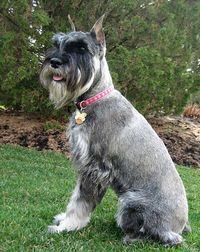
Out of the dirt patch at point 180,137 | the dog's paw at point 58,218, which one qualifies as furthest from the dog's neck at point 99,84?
the dirt patch at point 180,137

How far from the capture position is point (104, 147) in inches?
201

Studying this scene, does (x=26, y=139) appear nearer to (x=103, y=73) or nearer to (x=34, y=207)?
(x=34, y=207)

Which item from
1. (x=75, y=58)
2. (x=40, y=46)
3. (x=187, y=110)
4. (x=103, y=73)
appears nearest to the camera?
(x=75, y=58)

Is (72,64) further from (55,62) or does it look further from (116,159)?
(116,159)

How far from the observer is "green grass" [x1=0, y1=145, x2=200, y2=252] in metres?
4.94

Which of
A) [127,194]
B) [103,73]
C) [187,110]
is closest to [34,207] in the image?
[127,194]

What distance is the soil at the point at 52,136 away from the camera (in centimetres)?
1152

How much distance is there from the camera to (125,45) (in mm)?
12312

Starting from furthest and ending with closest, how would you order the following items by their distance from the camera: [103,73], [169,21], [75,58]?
1. [169,21]
2. [103,73]
3. [75,58]

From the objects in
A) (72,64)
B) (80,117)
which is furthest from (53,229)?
(72,64)

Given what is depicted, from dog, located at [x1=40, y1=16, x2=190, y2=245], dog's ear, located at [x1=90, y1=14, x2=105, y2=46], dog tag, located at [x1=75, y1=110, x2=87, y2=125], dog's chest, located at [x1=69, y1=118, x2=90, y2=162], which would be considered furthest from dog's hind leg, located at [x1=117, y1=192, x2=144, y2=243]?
dog's ear, located at [x1=90, y1=14, x2=105, y2=46]

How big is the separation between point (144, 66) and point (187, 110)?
6.58 metres

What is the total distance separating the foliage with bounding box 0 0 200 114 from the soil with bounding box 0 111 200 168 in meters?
0.47

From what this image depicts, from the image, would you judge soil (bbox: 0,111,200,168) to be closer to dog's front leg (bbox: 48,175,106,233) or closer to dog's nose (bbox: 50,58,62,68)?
dog's front leg (bbox: 48,175,106,233)
